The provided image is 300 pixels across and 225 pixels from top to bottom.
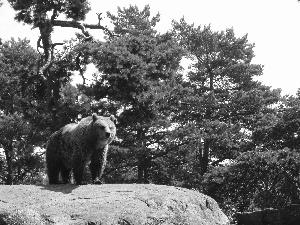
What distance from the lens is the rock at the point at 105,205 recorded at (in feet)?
20.2

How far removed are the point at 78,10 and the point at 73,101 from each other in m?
5.04

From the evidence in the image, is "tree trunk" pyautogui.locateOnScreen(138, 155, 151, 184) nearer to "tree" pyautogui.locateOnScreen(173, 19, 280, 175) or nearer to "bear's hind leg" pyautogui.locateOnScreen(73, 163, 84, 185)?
"tree" pyautogui.locateOnScreen(173, 19, 280, 175)

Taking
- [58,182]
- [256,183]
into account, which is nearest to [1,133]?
[256,183]

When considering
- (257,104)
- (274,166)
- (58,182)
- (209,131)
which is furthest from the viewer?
(257,104)

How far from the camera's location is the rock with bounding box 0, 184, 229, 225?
20.2ft

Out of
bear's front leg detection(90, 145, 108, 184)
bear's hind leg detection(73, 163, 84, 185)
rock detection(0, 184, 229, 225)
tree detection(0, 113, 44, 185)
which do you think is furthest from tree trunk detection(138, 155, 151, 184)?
rock detection(0, 184, 229, 225)

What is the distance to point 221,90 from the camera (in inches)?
1193

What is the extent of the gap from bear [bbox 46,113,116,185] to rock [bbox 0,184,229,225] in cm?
63

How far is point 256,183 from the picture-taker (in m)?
19.8

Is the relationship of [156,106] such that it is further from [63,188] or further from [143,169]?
[63,188]

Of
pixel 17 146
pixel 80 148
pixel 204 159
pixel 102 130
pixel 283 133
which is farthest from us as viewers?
pixel 204 159

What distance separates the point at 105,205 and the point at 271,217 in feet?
23.8

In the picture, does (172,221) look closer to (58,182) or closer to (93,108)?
(58,182)

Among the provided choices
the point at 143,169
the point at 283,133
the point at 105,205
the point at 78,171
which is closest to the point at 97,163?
the point at 78,171
